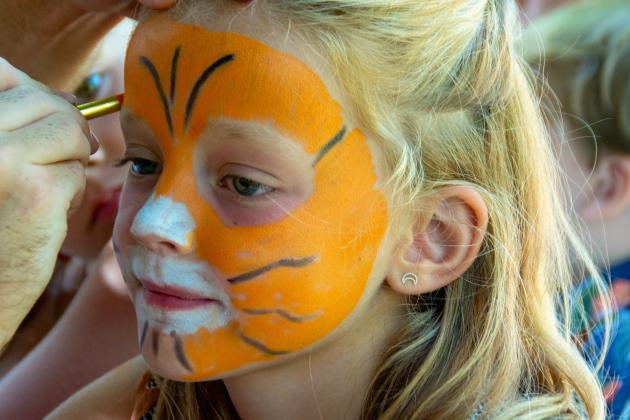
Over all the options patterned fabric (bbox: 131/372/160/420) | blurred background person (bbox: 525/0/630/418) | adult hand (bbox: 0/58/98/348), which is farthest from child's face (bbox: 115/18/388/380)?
blurred background person (bbox: 525/0/630/418)

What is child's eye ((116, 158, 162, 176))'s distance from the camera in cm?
128

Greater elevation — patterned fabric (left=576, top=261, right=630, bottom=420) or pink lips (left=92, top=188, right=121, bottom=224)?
pink lips (left=92, top=188, right=121, bottom=224)

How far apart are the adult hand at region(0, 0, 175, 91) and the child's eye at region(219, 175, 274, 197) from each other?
0.61m

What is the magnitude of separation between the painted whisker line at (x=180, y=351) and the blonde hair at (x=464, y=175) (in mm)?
294

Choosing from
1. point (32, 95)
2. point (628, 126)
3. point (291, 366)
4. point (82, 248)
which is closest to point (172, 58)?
point (32, 95)

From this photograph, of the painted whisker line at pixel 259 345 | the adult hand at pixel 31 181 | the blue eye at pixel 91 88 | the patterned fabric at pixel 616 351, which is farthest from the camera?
the blue eye at pixel 91 88

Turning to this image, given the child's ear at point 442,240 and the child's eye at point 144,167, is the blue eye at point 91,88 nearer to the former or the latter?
the child's eye at point 144,167

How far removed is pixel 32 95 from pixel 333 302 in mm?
489

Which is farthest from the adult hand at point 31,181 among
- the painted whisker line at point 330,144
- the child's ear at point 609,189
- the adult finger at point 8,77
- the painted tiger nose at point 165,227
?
the child's ear at point 609,189

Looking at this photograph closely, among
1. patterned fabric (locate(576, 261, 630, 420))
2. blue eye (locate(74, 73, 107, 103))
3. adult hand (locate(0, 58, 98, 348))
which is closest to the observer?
adult hand (locate(0, 58, 98, 348))

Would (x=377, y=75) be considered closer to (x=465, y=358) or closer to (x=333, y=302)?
(x=333, y=302)

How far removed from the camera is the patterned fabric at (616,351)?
6.05 ft

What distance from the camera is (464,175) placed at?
4.26 ft

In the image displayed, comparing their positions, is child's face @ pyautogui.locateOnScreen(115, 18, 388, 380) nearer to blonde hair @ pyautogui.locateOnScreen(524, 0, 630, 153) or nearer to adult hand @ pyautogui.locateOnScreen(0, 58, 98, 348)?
adult hand @ pyautogui.locateOnScreen(0, 58, 98, 348)
